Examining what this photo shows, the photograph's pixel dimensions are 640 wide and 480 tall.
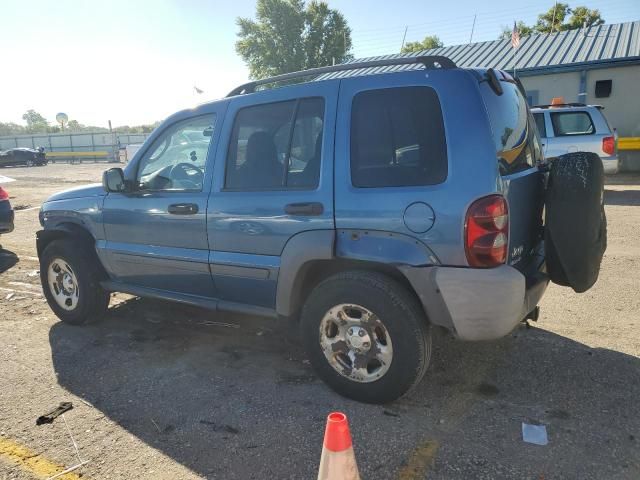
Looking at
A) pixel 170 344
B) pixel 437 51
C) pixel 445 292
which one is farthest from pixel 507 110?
pixel 437 51

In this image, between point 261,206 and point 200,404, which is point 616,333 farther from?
point 200,404

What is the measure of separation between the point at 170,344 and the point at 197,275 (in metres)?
0.81

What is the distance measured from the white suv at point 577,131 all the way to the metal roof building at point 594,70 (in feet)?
18.5

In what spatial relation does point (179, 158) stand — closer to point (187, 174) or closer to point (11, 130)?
point (187, 174)

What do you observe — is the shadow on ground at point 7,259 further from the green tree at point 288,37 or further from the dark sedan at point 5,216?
the green tree at point 288,37

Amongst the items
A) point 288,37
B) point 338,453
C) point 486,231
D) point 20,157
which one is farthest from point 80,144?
point 338,453

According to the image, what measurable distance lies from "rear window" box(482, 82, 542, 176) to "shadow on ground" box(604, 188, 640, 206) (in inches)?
335

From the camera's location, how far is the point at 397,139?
116 inches

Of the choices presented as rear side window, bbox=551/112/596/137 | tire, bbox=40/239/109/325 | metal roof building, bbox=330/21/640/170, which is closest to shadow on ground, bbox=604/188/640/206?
rear side window, bbox=551/112/596/137

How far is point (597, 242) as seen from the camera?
311 centimetres

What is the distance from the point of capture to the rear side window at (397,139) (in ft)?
9.23

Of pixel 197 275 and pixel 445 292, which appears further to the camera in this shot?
pixel 197 275

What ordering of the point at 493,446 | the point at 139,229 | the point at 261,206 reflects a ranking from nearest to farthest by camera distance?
the point at 493,446 < the point at 261,206 < the point at 139,229

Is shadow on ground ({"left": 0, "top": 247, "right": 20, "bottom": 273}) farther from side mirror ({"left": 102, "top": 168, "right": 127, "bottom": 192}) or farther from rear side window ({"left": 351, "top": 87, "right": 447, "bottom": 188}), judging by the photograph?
rear side window ({"left": 351, "top": 87, "right": 447, "bottom": 188})
